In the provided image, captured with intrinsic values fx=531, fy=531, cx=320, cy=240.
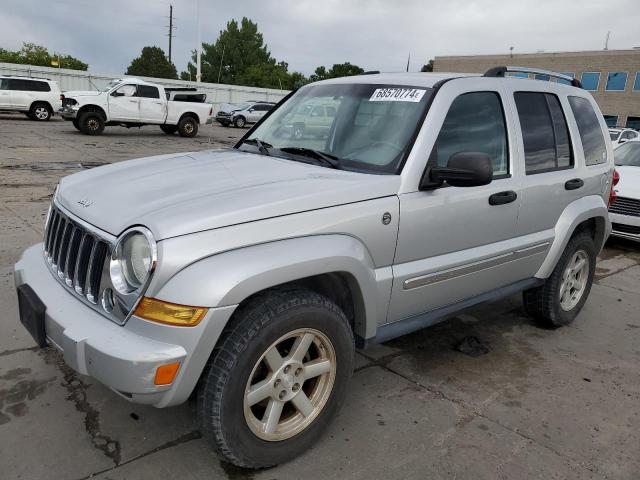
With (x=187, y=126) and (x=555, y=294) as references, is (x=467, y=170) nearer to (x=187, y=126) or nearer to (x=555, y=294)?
(x=555, y=294)

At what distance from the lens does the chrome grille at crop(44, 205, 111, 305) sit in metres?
2.32

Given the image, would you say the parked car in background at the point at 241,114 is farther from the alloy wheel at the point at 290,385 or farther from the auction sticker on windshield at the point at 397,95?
the alloy wheel at the point at 290,385

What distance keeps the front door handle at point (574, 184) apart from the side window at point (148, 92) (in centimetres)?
1838

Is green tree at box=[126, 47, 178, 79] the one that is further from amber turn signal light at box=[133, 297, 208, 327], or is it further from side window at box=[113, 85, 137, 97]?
amber turn signal light at box=[133, 297, 208, 327]

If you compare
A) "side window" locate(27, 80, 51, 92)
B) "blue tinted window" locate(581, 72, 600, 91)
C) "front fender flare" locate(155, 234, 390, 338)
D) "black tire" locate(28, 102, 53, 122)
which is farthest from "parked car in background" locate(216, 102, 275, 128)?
"blue tinted window" locate(581, 72, 600, 91)

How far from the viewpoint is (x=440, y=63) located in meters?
58.9

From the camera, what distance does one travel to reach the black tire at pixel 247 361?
2.18 m

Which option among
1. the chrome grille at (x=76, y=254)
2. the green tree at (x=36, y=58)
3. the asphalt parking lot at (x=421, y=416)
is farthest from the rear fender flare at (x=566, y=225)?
the green tree at (x=36, y=58)

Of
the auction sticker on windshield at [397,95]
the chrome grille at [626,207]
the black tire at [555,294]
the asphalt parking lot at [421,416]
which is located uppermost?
the auction sticker on windshield at [397,95]

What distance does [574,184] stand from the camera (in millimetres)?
3936

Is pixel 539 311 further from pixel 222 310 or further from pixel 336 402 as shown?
pixel 222 310

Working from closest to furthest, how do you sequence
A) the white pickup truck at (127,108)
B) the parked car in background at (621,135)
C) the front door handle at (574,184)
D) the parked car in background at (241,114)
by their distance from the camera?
the front door handle at (574,184)
the white pickup truck at (127,108)
the parked car in background at (621,135)
the parked car in background at (241,114)

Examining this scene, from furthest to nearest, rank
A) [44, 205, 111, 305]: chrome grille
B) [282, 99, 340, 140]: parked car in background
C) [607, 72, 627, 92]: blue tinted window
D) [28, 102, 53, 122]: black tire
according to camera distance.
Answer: [607, 72, 627, 92]: blue tinted window → [28, 102, 53, 122]: black tire → [282, 99, 340, 140]: parked car in background → [44, 205, 111, 305]: chrome grille

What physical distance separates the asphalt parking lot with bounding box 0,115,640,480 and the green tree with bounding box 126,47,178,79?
82.2 m
